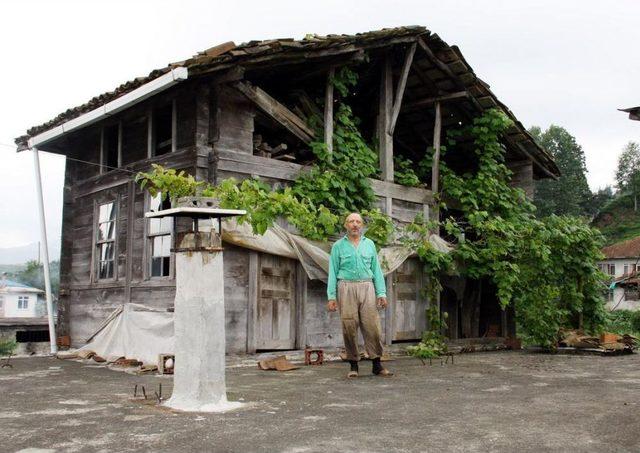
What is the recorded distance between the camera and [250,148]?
948cm

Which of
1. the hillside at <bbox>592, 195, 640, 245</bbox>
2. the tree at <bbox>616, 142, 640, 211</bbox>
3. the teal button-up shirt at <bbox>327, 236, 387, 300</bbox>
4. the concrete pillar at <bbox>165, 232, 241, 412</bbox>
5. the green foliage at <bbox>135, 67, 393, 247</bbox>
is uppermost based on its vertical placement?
the tree at <bbox>616, 142, 640, 211</bbox>

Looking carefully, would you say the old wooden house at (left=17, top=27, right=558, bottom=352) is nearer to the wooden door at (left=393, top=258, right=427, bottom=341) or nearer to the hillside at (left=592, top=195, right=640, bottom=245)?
the wooden door at (left=393, top=258, right=427, bottom=341)

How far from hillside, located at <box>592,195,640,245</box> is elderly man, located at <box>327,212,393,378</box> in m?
57.9

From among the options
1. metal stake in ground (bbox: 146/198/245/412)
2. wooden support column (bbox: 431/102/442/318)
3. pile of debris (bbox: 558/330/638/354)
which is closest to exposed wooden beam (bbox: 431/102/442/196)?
wooden support column (bbox: 431/102/442/318)

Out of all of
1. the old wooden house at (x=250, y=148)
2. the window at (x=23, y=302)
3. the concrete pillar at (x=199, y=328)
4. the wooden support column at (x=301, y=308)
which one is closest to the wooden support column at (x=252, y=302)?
the old wooden house at (x=250, y=148)

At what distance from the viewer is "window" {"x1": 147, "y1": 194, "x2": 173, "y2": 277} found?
968 cm

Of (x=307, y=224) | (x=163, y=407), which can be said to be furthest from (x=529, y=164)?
(x=163, y=407)

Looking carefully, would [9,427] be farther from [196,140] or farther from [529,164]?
[529,164]

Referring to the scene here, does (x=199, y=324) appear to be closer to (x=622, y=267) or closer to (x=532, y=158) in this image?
(x=532, y=158)

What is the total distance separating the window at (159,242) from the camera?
9.68 meters

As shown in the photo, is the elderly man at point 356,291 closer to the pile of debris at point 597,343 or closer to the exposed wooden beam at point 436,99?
the pile of debris at point 597,343

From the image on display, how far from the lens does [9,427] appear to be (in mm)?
4594

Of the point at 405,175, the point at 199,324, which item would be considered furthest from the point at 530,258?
the point at 199,324

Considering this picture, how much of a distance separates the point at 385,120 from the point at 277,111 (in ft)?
7.94
